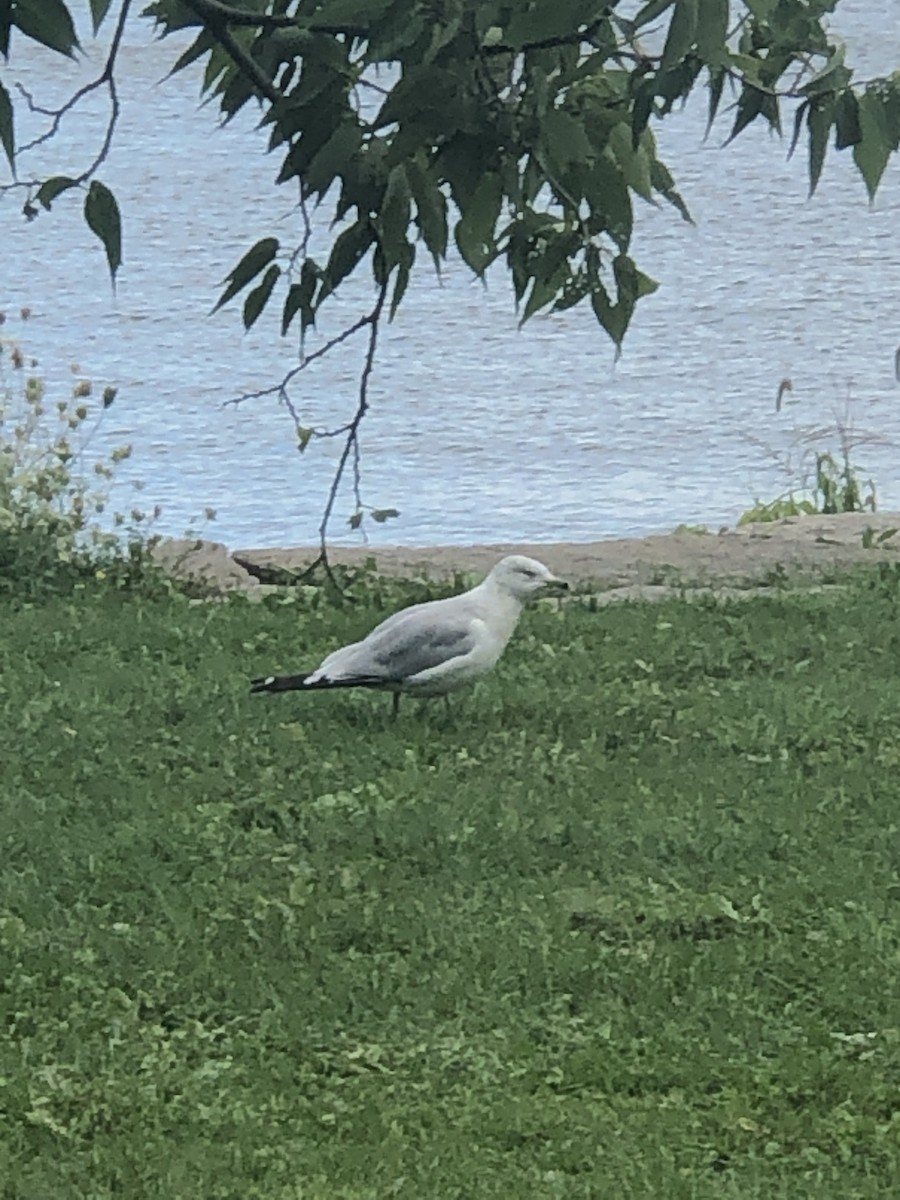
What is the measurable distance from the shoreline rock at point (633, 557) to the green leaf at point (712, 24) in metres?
6.02

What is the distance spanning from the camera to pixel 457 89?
6.22 feet

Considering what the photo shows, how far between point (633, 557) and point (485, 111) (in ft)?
21.5

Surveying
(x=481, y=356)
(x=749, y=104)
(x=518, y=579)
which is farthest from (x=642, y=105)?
(x=481, y=356)

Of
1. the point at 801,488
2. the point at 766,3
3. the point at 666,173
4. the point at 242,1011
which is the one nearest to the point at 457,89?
the point at 766,3

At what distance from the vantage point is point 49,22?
69.8 inches

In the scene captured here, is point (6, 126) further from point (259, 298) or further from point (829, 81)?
point (829, 81)

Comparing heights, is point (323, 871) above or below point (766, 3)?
below

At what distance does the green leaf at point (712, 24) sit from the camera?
173cm

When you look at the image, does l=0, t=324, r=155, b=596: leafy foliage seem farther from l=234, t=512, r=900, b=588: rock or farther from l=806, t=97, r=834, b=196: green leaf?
l=806, t=97, r=834, b=196: green leaf

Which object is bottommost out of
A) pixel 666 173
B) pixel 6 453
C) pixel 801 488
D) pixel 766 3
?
pixel 801 488

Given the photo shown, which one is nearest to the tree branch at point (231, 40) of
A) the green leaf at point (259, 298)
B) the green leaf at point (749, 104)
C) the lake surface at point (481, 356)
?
the green leaf at point (259, 298)

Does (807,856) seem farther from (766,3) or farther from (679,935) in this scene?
(766,3)

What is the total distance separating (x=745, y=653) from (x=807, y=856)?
198 cm

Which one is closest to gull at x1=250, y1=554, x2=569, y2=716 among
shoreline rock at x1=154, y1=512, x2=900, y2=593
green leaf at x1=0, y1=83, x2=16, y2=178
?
shoreline rock at x1=154, y1=512, x2=900, y2=593
